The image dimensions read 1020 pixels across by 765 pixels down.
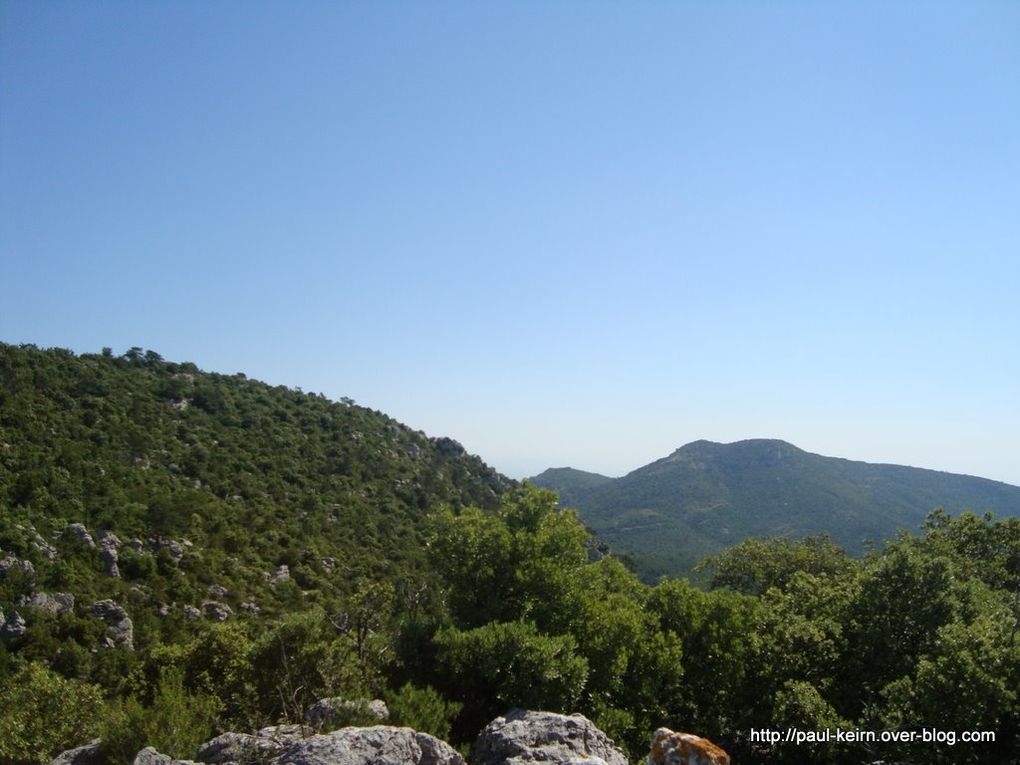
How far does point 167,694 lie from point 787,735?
42.6 ft

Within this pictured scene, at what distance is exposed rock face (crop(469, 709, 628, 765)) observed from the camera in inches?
364

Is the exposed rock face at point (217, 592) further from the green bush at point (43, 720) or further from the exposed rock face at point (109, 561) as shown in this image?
the green bush at point (43, 720)

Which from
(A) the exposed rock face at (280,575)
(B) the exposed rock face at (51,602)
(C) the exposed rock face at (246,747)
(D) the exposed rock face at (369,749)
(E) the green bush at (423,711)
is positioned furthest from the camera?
(A) the exposed rock face at (280,575)

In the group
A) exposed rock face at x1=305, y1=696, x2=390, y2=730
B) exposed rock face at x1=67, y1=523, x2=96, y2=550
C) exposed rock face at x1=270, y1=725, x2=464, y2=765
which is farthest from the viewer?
exposed rock face at x1=67, y1=523, x2=96, y2=550

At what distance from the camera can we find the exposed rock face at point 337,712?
10.2 metres

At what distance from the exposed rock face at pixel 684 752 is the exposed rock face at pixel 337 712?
4.95 m

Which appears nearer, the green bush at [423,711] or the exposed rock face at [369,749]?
the exposed rock face at [369,749]

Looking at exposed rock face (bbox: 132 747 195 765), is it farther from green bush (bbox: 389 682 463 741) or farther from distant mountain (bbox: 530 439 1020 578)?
distant mountain (bbox: 530 439 1020 578)

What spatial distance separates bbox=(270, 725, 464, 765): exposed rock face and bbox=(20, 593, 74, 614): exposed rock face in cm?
3743

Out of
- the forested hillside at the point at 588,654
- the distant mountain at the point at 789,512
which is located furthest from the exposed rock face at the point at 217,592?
the distant mountain at the point at 789,512

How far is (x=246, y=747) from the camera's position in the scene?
9336 mm

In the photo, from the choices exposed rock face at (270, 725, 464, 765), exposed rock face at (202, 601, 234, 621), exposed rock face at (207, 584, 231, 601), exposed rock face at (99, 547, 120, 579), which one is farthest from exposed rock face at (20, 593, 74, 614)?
exposed rock face at (270, 725, 464, 765)

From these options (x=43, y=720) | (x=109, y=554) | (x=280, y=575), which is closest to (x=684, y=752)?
(x=43, y=720)

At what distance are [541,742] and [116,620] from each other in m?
38.9
